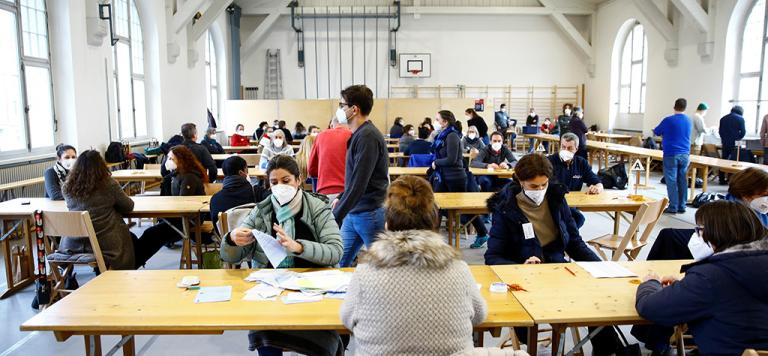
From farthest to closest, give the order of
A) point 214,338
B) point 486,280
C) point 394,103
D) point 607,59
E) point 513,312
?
point 607,59, point 394,103, point 214,338, point 486,280, point 513,312

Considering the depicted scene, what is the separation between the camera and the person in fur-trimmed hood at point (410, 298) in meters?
1.64

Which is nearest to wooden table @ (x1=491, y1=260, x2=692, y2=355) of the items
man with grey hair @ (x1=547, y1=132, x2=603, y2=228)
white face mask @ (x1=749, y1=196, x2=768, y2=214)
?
white face mask @ (x1=749, y1=196, x2=768, y2=214)

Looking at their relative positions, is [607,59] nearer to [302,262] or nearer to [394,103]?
[394,103]

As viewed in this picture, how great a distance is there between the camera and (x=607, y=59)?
53.3 feet

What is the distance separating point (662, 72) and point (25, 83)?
506 inches

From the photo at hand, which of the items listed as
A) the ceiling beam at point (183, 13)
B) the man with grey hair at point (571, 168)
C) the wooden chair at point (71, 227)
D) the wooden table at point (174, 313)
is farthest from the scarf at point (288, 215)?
the ceiling beam at point (183, 13)

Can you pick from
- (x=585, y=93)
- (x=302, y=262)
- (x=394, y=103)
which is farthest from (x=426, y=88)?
(x=302, y=262)

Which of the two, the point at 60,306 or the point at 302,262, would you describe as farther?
the point at 302,262

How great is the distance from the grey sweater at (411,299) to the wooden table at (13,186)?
566 cm

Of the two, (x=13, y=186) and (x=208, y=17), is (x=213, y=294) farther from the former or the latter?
(x=208, y=17)

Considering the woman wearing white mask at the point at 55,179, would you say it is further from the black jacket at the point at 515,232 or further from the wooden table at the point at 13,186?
the black jacket at the point at 515,232

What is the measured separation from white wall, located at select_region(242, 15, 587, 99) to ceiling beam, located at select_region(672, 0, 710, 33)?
6082 millimetres

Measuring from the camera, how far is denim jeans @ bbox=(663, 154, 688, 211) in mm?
7441

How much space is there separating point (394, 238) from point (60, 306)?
1.34 meters
